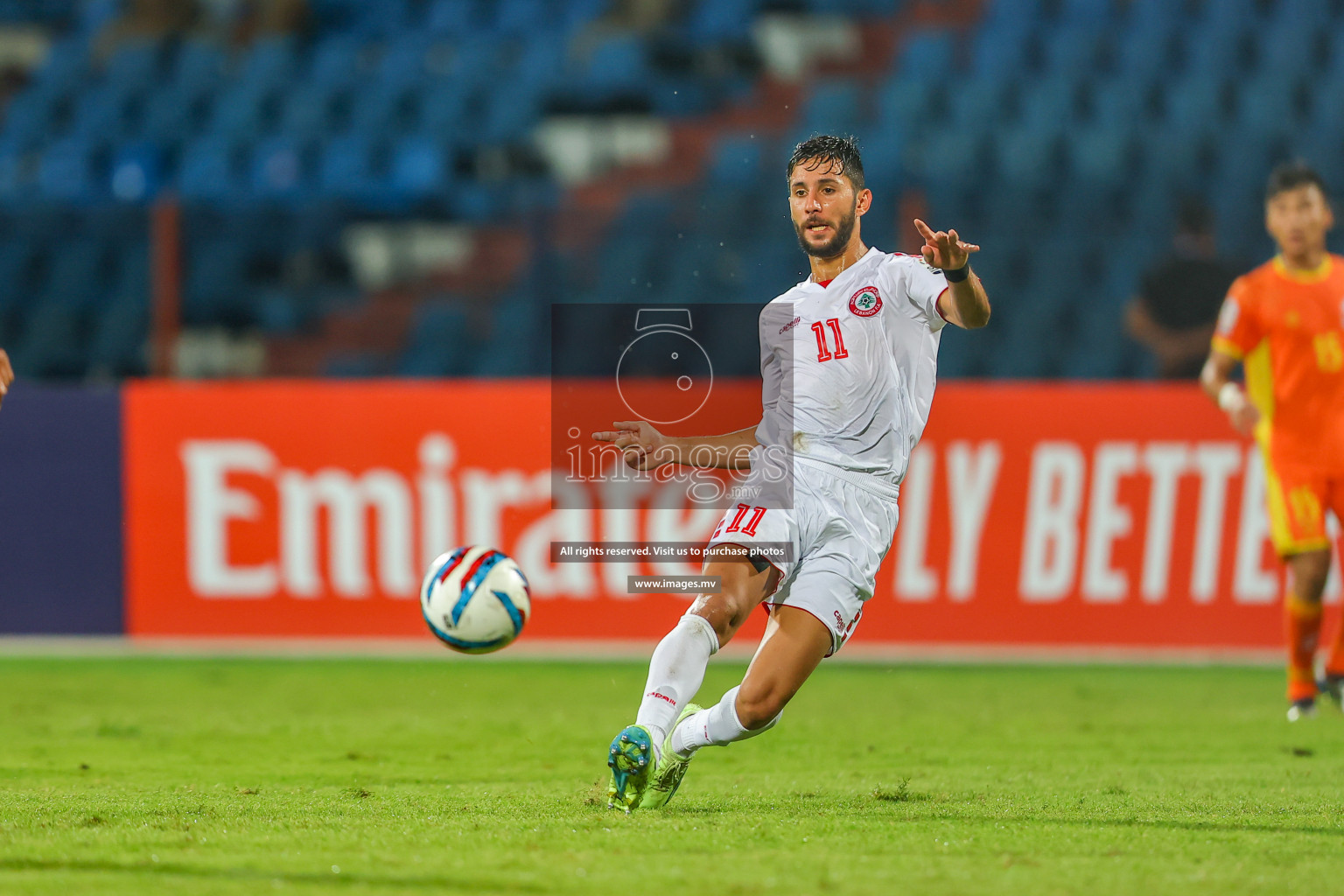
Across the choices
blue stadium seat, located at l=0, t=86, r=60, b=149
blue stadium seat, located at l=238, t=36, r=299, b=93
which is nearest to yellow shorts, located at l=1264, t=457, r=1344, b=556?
blue stadium seat, located at l=238, t=36, r=299, b=93

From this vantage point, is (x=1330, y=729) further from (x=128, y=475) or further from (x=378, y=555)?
(x=128, y=475)

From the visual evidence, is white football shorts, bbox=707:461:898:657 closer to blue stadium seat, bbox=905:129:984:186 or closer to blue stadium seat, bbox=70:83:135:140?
blue stadium seat, bbox=905:129:984:186

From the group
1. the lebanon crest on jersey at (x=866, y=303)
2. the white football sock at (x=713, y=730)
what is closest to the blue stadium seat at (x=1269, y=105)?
the lebanon crest on jersey at (x=866, y=303)

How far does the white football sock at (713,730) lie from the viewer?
5.21m

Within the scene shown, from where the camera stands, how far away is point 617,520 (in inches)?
396

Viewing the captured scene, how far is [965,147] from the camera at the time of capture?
13.2 m

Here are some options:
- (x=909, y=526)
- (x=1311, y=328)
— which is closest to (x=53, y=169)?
(x=909, y=526)

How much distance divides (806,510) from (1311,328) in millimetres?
3693

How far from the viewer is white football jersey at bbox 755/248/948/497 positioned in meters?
5.39

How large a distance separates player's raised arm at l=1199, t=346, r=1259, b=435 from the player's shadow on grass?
443cm

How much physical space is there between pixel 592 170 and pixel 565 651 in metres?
5.77

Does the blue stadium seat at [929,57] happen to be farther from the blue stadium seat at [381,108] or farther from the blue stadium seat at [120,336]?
the blue stadium seat at [120,336]

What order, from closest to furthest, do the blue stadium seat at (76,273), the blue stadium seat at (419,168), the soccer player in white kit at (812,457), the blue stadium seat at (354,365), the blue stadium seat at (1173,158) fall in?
the soccer player in white kit at (812,457)
the blue stadium seat at (76,273)
the blue stadium seat at (354,365)
the blue stadium seat at (1173,158)
the blue stadium seat at (419,168)

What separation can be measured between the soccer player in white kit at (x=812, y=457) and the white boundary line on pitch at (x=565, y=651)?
15.1ft
